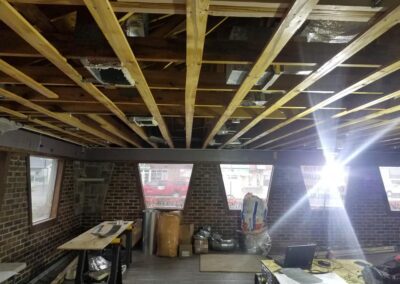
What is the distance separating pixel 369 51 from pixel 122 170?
19.3 ft

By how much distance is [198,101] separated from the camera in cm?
247

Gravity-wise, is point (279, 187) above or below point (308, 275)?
above

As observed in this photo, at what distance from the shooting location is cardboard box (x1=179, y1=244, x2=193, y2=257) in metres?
5.90

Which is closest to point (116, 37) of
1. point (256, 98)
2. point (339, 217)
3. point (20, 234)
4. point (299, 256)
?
point (256, 98)

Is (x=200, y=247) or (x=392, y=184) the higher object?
(x=392, y=184)

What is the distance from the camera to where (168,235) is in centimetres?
595

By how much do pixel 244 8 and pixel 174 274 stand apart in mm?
4747

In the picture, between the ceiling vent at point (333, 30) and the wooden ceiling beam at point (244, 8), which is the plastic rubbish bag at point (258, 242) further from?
the wooden ceiling beam at point (244, 8)

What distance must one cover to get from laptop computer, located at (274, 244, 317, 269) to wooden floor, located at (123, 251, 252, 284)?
4.41 ft

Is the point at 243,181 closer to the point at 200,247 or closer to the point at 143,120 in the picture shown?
the point at 200,247

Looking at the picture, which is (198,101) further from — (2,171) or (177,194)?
(177,194)

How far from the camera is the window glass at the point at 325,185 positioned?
22.6 ft

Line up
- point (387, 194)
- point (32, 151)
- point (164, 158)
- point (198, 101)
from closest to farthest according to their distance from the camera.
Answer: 1. point (198, 101)
2. point (32, 151)
3. point (164, 158)
4. point (387, 194)

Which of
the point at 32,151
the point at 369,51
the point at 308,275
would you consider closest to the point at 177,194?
the point at 32,151
